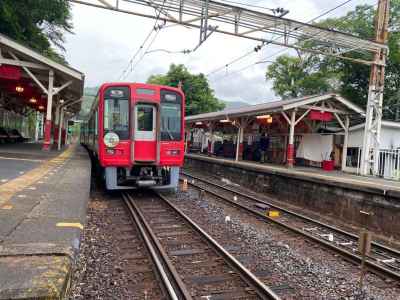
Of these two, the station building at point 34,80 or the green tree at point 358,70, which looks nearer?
the station building at point 34,80

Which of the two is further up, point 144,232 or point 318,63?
point 318,63

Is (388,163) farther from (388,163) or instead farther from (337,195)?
(337,195)

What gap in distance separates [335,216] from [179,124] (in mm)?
4946

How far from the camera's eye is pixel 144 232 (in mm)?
5781

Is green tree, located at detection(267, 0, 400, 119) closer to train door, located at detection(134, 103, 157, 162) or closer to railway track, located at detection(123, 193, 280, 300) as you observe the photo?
train door, located at detection(134, 103, 157, 162)

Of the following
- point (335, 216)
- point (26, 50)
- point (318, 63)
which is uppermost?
point (318, 63)

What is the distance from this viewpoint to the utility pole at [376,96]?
1339cm

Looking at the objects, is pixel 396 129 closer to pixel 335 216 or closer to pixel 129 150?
pixel 335 216

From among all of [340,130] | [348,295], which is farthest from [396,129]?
[348,295]

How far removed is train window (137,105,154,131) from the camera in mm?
8766

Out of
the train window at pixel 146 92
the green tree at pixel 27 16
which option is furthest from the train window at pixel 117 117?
the green tree at pixel 27 16

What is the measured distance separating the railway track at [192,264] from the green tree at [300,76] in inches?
993

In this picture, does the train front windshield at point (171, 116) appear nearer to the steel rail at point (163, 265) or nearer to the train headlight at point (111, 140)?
the train headlight at point (111, 140)

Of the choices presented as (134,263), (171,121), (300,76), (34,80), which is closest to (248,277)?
(134,263)
